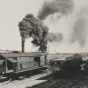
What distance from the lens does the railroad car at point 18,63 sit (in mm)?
13211

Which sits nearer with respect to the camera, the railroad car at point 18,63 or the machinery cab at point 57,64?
the railroad car at point 18,63

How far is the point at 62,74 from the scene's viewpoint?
16734mm

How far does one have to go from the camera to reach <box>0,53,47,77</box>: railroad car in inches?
520

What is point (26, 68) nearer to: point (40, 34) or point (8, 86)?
point (8, 86)

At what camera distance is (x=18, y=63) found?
47.7 ft

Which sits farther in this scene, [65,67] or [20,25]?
[20,25]

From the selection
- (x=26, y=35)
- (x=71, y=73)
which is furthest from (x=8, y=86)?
(x=26, y=35)

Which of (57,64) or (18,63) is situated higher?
(18,63)

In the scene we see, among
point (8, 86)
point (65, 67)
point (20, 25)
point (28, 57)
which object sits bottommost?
point (8, 86)

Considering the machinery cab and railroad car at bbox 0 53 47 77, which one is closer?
railroad car at bbox 0 53 47 77

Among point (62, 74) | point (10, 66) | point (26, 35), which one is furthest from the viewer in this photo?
point (26, 35)

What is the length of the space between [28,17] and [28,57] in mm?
7283

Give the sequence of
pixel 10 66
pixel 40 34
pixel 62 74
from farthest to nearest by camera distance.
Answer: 1. pixel 40 34
2. pixel 62 74
3. pixel 10 66

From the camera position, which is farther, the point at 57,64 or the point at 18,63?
the point at 57,64
